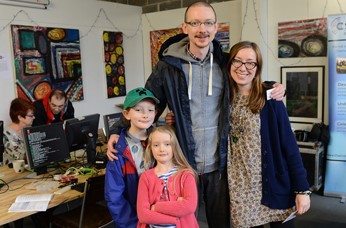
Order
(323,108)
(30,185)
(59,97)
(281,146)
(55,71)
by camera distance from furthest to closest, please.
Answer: (55,71) → (323,108) → (59,97) → (30,185) → (281,146)

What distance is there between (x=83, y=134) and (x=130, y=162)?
5.25 feet

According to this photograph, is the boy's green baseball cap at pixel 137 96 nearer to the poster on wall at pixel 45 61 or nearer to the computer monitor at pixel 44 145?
the computer monitor at pixel 44 145

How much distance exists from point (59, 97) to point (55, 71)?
0.81 metres

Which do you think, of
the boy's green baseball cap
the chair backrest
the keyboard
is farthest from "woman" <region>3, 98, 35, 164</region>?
the boy's green baseball cap

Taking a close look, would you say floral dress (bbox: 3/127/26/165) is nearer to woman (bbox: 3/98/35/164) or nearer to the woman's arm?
woman (bbox: 3/98/35/164)

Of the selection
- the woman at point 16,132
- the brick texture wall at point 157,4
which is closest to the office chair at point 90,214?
the woman at point 16,132

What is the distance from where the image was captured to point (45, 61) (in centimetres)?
465

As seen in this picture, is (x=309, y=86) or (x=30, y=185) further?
(x=309, y=86)

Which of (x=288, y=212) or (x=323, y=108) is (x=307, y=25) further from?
(x=288, y=212)

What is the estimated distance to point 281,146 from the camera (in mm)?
1751

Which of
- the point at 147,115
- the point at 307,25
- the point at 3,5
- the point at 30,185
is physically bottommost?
the point at 30,185

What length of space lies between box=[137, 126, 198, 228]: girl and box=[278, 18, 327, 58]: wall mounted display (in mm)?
3266

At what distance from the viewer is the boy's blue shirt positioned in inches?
68.9

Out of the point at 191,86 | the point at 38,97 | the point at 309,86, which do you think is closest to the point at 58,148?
the point at 191,86
